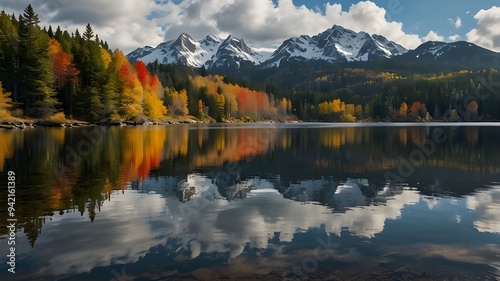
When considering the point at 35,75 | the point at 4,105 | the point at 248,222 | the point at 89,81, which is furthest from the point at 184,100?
the point at 248,222

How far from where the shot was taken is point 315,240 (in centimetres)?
1239

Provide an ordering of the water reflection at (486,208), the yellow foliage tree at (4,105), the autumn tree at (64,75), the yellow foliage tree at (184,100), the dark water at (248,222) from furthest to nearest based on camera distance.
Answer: the yellow foliage tree at (184,100) < the autumn tree at (64,75) < the yellow foliage tree at (4,105) < the water reflection at (486,208) < the dark water at (248,222)

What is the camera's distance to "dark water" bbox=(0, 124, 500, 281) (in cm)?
1002

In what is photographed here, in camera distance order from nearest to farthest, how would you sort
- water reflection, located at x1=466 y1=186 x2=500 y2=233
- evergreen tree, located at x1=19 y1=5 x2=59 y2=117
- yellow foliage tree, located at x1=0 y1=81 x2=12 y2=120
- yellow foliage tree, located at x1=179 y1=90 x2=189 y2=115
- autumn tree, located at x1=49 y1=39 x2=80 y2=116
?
water reflection, located at x1=466 y1=186 x2=500 y2=233
yellow foliage tree, located at x1=0 y1=81 x2=12 y2=120
evergreen tree, located at x1=19 y1=5 x2=59 y2=117
autumn tree, located at x1=49 y1=39 x2=80 y2=116
yellow foliage tree, located at x1=179 y1=90 x2=189 y2=115

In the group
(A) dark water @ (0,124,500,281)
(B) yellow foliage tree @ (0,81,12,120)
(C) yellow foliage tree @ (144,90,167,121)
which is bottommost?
(A) dark water @ (0,124,500,281)

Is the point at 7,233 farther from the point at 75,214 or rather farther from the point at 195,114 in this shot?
the point at 195,114

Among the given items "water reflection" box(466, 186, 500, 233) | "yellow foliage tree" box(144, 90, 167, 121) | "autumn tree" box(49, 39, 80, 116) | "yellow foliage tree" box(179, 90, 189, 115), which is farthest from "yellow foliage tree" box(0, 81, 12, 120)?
"water reflection" box(466, 186, 500, 233)

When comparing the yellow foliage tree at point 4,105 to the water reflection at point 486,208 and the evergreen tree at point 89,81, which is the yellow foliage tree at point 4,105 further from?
the water reflection at point 486,208

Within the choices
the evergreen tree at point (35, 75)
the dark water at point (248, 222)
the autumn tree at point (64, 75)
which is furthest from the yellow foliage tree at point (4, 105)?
the dark water at point (248, 222)

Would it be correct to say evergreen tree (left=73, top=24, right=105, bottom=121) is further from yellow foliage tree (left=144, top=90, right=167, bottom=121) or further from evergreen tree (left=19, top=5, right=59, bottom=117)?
yellow foliage tree (left=144, top=90, right=167, bottom=121)

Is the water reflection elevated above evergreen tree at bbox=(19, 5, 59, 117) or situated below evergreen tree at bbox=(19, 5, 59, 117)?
below

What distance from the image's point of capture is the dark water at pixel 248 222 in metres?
10.0

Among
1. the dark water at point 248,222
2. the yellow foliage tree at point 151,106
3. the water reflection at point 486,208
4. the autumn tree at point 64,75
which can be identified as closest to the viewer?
the dark water at point 248,222

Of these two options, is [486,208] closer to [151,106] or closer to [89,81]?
[89,81]
